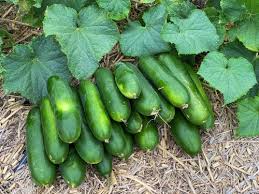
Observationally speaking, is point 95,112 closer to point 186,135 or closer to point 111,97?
point 111,97

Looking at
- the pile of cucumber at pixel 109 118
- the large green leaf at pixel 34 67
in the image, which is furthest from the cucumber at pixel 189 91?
the large green leaf at pixel 34 67

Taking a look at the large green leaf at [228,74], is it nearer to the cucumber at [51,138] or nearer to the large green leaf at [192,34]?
the large green leaf at [192,34]

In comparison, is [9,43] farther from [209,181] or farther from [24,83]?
[209,181]

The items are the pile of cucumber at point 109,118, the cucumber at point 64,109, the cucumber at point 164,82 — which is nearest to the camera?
the cucumber at point 64,109

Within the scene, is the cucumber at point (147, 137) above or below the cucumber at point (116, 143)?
below

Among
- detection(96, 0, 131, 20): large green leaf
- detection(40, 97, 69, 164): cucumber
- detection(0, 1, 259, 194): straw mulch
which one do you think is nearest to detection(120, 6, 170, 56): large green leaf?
detection(96, 0, 131, 20): large green leaf

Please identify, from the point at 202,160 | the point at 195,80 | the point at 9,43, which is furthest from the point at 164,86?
the point at 9,43
